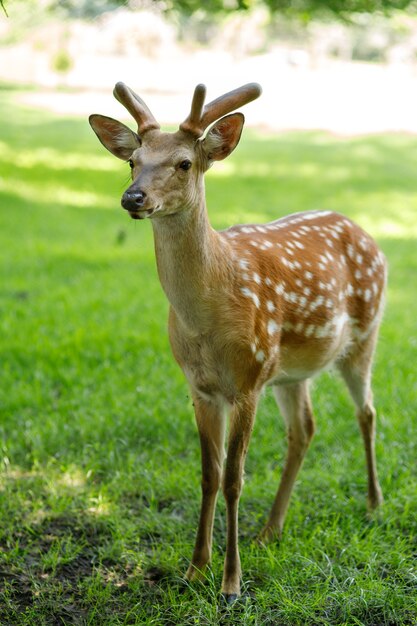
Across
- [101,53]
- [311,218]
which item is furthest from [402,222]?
[101,53]

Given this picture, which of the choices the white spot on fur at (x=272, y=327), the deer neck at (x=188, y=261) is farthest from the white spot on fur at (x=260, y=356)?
the deer neck at (x=188, y=261)

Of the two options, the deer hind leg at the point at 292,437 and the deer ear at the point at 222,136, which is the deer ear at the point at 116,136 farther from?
the deer hind leg at the point at 292,437

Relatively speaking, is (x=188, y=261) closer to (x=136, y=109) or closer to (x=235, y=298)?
(x=235, y=298)

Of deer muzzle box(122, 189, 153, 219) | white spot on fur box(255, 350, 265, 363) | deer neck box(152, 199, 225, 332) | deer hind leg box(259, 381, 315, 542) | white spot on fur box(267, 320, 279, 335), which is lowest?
deer hind leg box(259, 381, 315, 542)

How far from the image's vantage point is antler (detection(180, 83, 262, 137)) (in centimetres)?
305

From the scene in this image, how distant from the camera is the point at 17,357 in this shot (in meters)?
5.97

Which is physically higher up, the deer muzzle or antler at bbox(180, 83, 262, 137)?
antler at bbox(180, 83, 262, 137)

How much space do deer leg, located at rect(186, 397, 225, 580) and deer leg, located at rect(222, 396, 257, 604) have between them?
129mm

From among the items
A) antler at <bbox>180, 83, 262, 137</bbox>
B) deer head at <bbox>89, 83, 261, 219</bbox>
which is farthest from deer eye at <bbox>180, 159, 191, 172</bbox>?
antler at <bbox>180, 83, 262, 137</bbox>

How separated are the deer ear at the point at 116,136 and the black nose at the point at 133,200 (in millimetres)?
488

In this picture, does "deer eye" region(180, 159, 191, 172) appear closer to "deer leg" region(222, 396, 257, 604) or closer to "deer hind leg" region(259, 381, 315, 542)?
"deer leg" region(222, 396, 257, 604)

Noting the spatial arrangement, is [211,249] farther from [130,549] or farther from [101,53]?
[101,53]

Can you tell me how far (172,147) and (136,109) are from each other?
0.28 metres

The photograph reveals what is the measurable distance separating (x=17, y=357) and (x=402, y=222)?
6.47 meters
